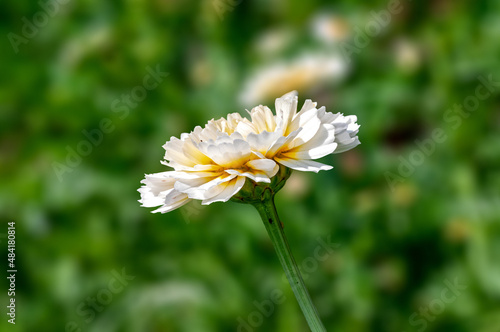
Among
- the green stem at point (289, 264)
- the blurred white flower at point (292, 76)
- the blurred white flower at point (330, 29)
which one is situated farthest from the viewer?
the blurred white flower at point (330, 29)

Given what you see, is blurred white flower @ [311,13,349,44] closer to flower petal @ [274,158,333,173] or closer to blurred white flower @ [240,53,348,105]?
blurred white flower @ [240,53,348,105]

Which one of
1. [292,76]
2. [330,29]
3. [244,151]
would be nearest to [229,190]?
[244,151]

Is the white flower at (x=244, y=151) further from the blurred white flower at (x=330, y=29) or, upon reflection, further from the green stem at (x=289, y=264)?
the blurred white flower at (x=330, y=29)

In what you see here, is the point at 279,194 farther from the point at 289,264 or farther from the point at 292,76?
the point at 289,264

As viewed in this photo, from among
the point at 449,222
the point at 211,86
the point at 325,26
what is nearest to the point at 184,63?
the point at 211,86

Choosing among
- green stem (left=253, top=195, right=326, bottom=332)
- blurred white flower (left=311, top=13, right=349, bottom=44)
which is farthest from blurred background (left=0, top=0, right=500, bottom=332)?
green stem (left=253, top=195, right=326, bottom=332)

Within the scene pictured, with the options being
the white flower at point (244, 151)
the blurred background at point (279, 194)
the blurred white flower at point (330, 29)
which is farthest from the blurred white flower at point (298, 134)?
the blurred white flower at point (330, 29)

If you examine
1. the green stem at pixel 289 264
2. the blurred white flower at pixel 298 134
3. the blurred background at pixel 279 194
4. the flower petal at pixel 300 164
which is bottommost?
the green stem at pixel 289 264
